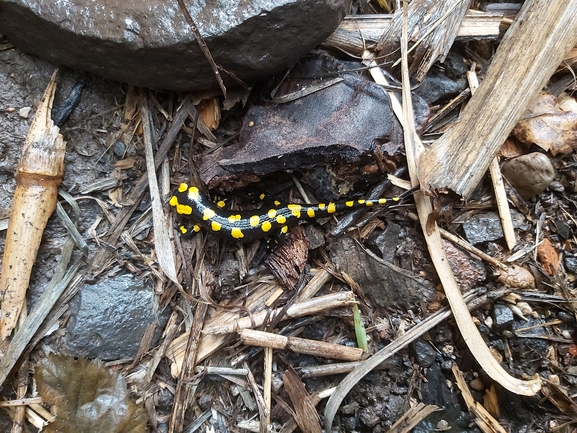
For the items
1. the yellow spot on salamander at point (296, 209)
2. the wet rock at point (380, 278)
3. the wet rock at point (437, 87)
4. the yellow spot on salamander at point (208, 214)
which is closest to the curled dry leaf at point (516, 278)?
the wet rock at point (380, 278)

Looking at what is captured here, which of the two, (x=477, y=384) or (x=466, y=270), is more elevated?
(x=466, y=270)

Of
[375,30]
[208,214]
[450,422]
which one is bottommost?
[450,422]

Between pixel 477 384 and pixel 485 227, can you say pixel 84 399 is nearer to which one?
pixel 477 384

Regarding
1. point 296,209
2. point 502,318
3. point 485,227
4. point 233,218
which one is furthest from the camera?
point 233,218

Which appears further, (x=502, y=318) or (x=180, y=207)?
(x=180, y=207)

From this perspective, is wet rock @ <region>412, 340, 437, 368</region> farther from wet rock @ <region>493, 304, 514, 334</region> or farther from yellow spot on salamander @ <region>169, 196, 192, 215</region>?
yellow spot on salamander @ <region>169, 196, 192, 215</region>

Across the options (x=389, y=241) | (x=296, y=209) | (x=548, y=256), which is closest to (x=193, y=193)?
(x=296, y=209)

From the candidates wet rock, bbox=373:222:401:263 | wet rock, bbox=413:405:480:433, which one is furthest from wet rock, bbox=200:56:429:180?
wet rock, bbox=413:405:480:433
